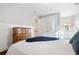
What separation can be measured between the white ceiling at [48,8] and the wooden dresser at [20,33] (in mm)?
222

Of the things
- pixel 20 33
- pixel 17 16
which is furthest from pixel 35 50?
pixel 17 16

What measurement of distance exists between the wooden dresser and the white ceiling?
0.22m

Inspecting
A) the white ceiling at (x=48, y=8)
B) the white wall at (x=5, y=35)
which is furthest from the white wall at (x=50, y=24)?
the white wall at (x=5, y=35)

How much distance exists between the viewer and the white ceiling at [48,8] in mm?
1061

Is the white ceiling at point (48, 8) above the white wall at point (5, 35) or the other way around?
above

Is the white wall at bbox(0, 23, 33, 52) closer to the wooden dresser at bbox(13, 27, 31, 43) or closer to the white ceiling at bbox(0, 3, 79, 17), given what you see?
the wooden dresser at bbox(13, 27, 31, 43)

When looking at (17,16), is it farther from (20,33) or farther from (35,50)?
A: (35,50)

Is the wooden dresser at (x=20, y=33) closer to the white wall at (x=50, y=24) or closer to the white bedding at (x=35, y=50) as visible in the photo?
the white bedding at (x=35, y=50)

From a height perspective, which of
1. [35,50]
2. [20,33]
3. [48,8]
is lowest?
[35,50]

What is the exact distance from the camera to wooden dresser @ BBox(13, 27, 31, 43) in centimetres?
118

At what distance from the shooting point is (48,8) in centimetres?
116

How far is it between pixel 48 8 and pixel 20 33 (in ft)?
1.38

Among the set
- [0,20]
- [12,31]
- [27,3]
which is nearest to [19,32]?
[12,31]
